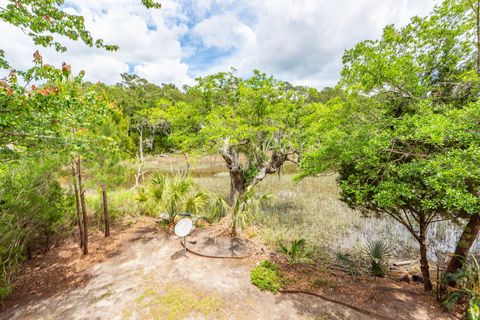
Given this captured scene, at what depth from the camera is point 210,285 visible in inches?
190

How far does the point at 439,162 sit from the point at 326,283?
366 cm

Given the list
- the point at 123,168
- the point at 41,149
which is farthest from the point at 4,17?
the point at 123,168

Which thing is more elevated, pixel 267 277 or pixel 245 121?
pixel 245 121

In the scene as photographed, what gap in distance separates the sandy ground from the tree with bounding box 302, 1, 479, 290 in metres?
2.68

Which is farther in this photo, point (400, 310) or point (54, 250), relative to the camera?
point (54, 250)

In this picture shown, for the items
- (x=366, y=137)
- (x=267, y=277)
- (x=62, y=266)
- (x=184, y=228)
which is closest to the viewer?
(x=366, y=137)

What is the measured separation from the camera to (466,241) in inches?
177

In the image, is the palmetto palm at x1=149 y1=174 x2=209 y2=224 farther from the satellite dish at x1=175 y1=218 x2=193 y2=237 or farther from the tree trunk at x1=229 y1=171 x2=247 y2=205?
the tree trunk at x1=229 y1=171 x2=247 y2=205

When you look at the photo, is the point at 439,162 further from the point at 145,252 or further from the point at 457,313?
Result: the point at 145,252

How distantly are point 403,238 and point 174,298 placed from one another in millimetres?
9119

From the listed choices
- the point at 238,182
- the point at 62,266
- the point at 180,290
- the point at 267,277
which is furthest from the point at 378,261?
the point at 62,266

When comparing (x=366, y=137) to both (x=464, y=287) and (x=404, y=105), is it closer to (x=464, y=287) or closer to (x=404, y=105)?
(x=404, y=105)

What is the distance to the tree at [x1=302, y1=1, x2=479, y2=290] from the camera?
12.0 ft

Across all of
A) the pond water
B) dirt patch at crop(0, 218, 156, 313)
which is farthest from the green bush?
dirt patch at crop(0, 218, 156, 313)
